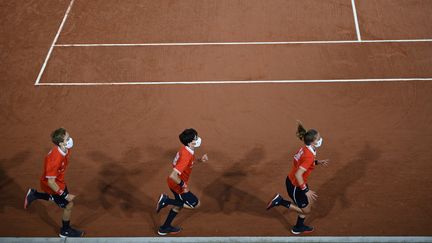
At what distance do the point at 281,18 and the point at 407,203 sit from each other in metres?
7.19

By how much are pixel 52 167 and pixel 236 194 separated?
3.46 m

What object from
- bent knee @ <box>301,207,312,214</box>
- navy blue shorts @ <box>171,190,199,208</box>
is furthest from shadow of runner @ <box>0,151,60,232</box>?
bent knee @ <box>301,207,312,214</box>

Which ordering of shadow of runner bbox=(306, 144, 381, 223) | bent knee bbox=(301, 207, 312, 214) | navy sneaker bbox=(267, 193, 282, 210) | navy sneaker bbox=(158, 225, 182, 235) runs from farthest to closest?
shadow of runner bbox=(306, 144, 381, 223) → navy sneaker bbox=(158, 225, 182, 235) → navy sneaker bbox=(267, 193, 282, 210) → bent knee bbox=(301, 207, 312, 214)

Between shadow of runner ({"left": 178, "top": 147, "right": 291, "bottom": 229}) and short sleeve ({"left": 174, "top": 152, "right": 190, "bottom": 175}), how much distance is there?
169 cm

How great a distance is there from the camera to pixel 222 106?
38.8ft

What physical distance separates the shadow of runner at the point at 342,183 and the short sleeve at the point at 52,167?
4.34 meters

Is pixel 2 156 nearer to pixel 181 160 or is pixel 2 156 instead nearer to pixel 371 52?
pixel 181 160

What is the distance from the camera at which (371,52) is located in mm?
13156

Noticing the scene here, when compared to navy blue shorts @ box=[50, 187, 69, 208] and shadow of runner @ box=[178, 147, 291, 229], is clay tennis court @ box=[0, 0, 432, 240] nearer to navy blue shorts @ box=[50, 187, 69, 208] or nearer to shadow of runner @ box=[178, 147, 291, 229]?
shadow of runner @ box=[178, 147, 291, 229]

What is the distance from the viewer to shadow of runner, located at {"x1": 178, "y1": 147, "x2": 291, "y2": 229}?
9.28 meters

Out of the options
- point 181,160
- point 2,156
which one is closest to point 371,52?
point 181,160

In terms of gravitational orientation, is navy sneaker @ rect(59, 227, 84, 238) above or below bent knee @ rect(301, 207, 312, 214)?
below

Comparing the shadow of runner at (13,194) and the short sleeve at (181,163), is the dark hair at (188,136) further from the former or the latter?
the shadow of runner at (13,194)

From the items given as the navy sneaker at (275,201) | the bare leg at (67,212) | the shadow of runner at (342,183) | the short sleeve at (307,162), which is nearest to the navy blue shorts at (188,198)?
the navy sneaker at (275,201)
